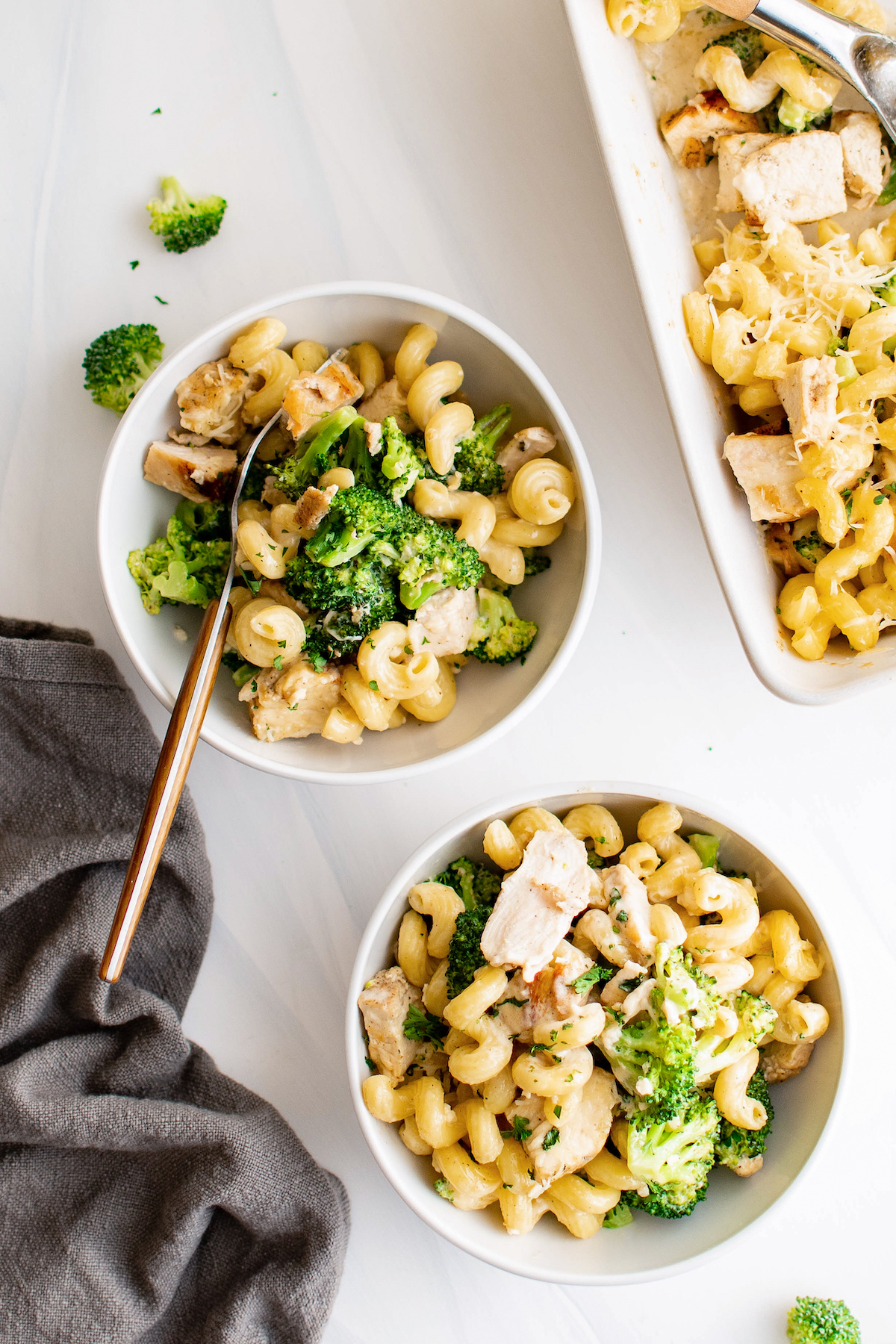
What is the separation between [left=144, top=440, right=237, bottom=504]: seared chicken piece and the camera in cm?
133

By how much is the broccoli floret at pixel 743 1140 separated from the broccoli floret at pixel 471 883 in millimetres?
489

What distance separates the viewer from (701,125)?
1367 mm

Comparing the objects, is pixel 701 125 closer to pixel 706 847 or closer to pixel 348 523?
pixel 348 523

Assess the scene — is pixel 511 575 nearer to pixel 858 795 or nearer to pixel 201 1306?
pixel 858 795

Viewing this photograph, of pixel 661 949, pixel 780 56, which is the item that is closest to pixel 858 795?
pixel 661 949

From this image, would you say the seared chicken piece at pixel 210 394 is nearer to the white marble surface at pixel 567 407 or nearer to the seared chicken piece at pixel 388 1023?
the white marble surface at pixel 567 407

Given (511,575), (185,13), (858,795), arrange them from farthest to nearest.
A: (858,795) < (185,13) < (511,575)

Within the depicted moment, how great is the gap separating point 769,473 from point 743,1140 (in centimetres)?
103

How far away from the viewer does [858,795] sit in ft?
5.33

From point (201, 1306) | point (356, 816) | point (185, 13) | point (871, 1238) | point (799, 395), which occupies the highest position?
point (185, 13)

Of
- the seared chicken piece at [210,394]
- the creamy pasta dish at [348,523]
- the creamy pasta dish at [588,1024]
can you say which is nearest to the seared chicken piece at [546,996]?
the creamy pasta dish at [588,1024]

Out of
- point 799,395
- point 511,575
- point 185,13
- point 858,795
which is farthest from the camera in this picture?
point 858,795

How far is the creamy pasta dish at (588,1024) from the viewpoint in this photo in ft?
4.30

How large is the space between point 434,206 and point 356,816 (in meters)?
1.07
